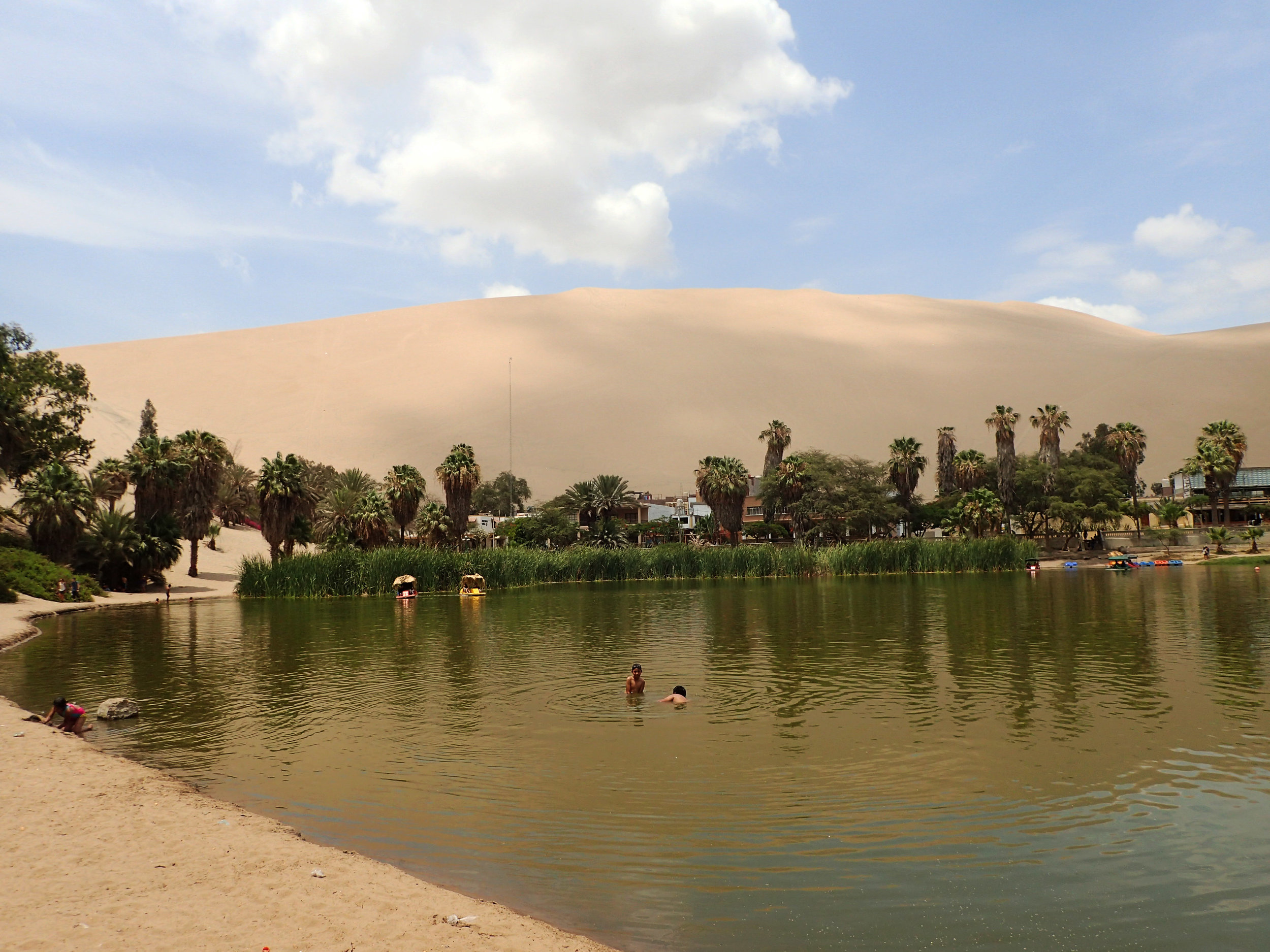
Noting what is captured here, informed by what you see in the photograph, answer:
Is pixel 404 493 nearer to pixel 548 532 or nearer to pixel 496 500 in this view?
pixel 548 532

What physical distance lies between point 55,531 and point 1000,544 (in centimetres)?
5669

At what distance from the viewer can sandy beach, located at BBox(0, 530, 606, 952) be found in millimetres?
6371

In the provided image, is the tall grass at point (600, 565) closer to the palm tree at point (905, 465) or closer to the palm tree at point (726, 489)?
the palm tree at point (726, 489)

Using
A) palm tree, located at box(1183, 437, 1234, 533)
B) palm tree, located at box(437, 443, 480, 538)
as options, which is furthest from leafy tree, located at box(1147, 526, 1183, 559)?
palm tree, located at box(437, 443, 480, 538)

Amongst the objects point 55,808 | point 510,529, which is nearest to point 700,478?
point 510,529

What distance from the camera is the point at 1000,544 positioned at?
63.8 meters

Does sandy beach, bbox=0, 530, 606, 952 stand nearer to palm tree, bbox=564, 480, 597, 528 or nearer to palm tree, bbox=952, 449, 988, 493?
palm tree, bbox=564, 480, 597, 528

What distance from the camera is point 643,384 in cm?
16525

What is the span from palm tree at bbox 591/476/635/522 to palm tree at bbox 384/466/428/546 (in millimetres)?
19973

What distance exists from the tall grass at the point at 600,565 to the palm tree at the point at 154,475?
6.23m

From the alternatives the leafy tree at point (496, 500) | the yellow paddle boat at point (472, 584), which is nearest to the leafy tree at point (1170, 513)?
the yellow paddle boat at point (472, 584)

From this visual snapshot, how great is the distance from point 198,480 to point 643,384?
113 meters

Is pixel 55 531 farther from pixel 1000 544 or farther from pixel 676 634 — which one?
pixel 1000 544

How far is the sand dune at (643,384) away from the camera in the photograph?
14412 centimetres
